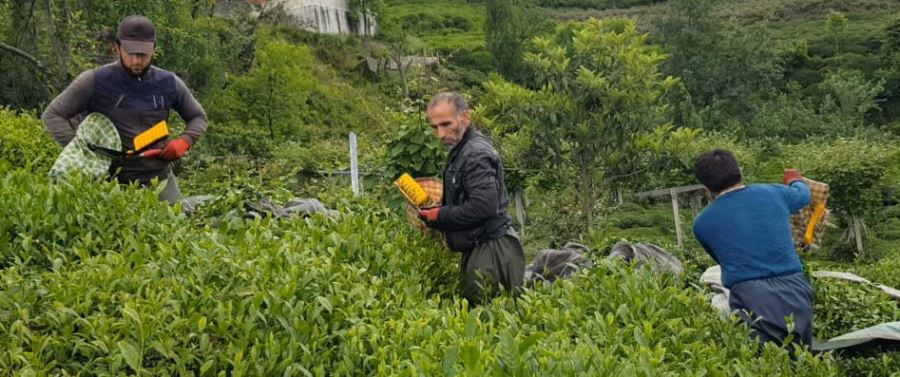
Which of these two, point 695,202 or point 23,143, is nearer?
point 23,143

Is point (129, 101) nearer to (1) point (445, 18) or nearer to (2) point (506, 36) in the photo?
(2) point (506, 36)

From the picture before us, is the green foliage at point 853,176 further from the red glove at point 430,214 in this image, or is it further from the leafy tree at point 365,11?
the leafy tree at point 365,11

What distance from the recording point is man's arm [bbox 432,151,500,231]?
3.56m

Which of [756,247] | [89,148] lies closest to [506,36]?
[89,148]

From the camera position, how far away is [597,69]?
895 cm

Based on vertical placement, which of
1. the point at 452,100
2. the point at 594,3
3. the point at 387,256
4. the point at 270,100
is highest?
the point at 452,100

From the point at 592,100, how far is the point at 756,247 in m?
5.47

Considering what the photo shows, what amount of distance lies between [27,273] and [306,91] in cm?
3059

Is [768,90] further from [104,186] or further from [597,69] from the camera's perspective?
[104,186]

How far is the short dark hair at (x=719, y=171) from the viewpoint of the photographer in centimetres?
379

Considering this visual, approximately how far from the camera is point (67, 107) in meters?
4.08

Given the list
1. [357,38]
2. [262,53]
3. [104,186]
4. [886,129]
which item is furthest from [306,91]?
[104,186]

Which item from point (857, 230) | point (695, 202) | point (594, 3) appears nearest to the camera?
point (857, 230)

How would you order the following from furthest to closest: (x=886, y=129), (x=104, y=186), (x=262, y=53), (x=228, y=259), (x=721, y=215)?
1. (x=886, y=129)
2. (x=262, y=53)
3. (x=721, y=215)
4. (x=104, y=186)
5. (x=228, y=259)
